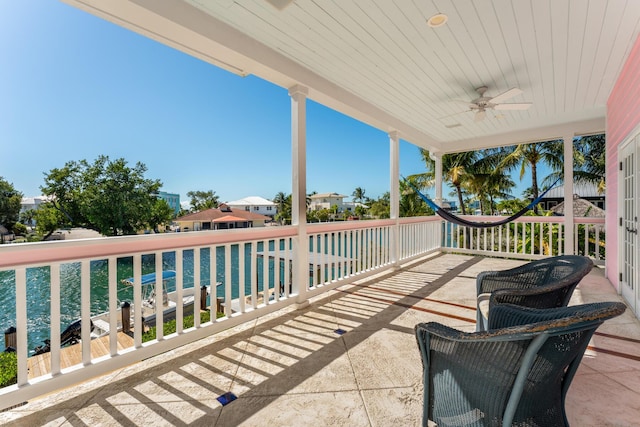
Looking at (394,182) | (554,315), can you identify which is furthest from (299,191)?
(554,315)

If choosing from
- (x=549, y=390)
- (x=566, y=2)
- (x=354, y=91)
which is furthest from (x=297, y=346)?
(x=566, y=2)

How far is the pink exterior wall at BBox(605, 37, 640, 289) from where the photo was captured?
2.60 metres

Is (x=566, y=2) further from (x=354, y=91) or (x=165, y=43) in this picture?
(x=165, y=43)

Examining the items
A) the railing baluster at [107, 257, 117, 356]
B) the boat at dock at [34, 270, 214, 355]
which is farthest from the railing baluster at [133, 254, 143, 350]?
the boat at dock at [34, 270, 214, 355]

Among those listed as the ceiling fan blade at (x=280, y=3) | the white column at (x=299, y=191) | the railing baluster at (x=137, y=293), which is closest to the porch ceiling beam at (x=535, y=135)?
the white column at (x=299, y=191)

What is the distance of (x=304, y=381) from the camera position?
1.74 metres

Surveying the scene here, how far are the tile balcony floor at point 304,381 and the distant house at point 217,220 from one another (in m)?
0.91

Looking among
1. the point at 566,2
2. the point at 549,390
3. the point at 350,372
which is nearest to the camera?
the point at 549,390

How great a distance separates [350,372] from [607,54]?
369cm

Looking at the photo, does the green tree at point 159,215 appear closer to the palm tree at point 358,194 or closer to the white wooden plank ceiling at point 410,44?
the white wooden plank ceiling at point 410,44

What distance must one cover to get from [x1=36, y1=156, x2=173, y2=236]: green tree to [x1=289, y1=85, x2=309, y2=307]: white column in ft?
4.10

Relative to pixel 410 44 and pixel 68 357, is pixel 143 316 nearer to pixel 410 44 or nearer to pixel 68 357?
pixel 68 357

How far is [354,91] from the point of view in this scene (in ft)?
11.4

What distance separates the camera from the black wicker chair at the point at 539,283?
60.6 inches
